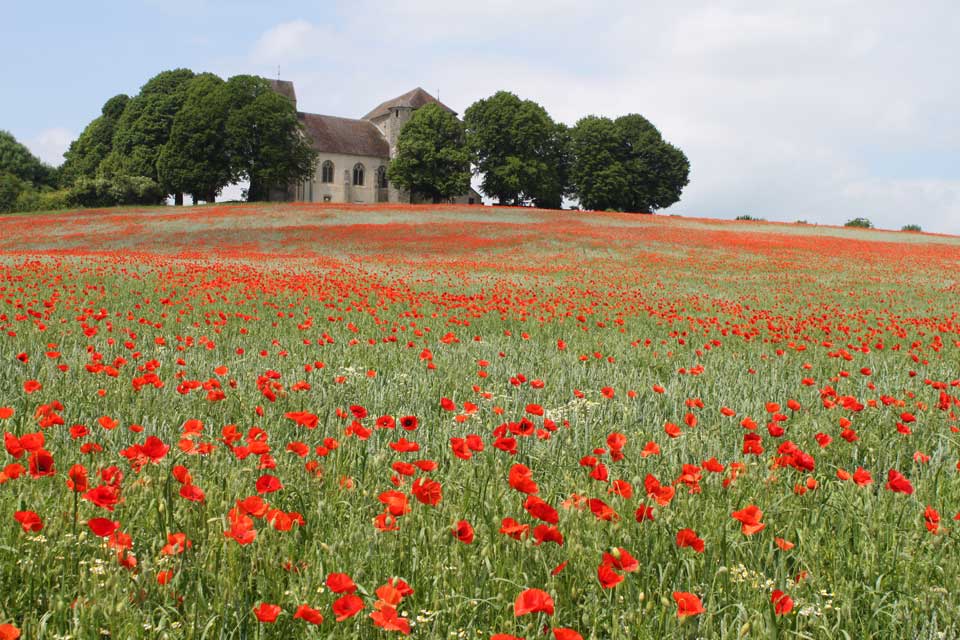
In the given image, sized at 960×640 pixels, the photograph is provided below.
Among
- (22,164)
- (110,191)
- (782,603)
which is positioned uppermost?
(22,164)

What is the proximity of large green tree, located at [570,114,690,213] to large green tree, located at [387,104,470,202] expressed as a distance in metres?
14.3

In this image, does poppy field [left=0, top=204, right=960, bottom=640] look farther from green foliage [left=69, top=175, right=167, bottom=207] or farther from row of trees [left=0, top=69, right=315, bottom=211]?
row of trees [left=0, top=69, right=315, bottom=211]

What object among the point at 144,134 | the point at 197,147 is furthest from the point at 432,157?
the point at 144,134

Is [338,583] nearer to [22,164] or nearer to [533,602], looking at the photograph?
[533,602]

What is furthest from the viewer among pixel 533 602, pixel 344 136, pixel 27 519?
pixel 344 136

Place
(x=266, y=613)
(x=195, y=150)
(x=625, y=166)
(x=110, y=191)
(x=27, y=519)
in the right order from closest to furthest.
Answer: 1. (x=266, y=613)
2. (x=27, y=519)
3. (x=110, y=191)
4. (x=195, y=150)
5. (x=625, y=166)

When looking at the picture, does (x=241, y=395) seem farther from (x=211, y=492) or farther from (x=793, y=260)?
(x=793, y=260)

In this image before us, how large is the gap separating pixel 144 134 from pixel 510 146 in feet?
112

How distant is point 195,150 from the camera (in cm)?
5797

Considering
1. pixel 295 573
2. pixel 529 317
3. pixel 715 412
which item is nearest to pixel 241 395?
pixel 295 573

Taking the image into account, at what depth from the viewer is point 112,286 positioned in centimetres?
1130

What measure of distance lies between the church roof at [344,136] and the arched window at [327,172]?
1.53 m

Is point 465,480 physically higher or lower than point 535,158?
lower

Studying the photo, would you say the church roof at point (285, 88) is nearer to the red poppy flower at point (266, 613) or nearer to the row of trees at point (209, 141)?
the row of trees at point (209, 141)
